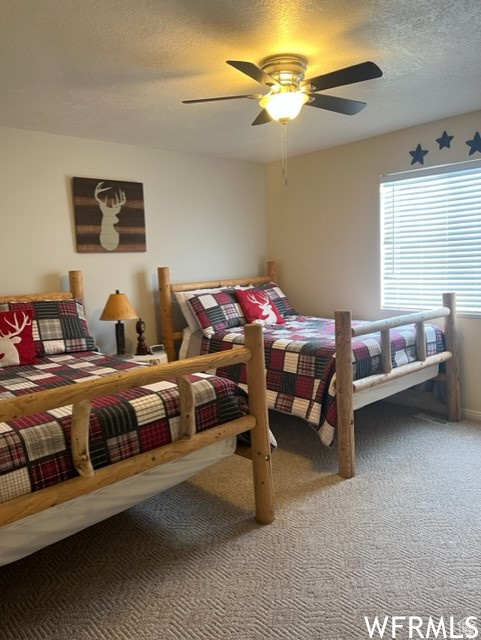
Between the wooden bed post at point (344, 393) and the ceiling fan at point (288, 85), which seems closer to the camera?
the ceiling fan at point (288, 85)

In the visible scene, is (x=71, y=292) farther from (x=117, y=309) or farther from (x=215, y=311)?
(x=215, y=311)

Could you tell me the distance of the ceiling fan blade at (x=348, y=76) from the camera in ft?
6.16

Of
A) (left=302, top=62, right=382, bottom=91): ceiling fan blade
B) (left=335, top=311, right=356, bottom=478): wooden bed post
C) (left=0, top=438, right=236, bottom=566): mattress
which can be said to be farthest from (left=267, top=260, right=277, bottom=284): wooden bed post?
(left=0, top=438, right=236, bottom=566): mattress

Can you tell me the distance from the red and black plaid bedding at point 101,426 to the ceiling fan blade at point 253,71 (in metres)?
1.32

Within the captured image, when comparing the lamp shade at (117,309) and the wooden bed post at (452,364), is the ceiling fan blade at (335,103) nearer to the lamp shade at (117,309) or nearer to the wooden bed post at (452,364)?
the wooden bed post at (452,364)

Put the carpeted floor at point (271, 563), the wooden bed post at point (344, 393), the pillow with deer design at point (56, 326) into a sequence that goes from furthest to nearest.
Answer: the pillow with deer design at point (56, 326), the wooden bed post at point (344, 393), the carpeted floor at point (271, 563)

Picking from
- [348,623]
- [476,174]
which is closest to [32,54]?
[348,623]

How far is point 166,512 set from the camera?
233 centimetres

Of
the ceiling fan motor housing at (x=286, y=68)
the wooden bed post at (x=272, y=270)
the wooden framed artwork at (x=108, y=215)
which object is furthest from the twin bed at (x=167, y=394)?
the ceiling fan motor housing at (x=286, y=68)

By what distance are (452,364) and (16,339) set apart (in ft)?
9.54

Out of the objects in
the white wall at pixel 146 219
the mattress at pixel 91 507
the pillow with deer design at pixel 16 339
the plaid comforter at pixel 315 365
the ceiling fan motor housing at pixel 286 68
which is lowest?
the mattress at pixel 91 507

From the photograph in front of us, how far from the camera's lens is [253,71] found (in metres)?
1.96

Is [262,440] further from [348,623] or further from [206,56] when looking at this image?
[206,56]

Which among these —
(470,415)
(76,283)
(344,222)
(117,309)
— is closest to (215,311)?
(117,309)
